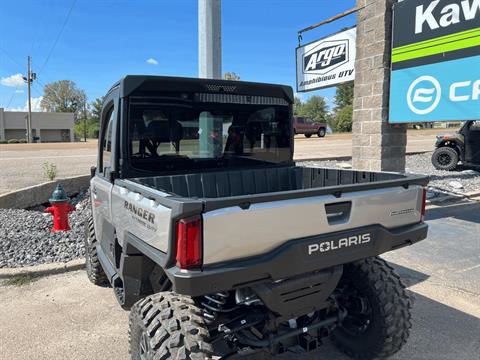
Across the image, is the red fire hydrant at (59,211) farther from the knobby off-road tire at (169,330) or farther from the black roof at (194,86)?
the knobby off-road tire at (169,330)

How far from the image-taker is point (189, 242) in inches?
74.9

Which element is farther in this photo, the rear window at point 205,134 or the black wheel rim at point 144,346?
the rear window at point 205,134

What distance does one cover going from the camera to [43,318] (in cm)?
358

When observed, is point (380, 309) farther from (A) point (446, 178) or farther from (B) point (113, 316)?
(A) point (446, 178)

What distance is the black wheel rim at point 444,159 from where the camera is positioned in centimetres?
1289

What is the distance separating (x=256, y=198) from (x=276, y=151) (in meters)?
1.88

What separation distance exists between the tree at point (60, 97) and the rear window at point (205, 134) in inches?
4199

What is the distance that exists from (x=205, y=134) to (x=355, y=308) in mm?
1901

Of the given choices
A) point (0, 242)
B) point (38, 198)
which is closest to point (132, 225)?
point (0, 242)

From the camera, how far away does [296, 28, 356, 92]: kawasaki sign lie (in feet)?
26.4

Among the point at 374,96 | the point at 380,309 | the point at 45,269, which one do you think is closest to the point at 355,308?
the point at 380,309

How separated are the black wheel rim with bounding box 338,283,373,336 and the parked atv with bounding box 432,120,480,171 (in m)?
11.4

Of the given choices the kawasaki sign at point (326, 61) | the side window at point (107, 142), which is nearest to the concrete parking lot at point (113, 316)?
the side window at point (107, 142)

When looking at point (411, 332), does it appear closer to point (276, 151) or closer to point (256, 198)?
point (276, 151)
